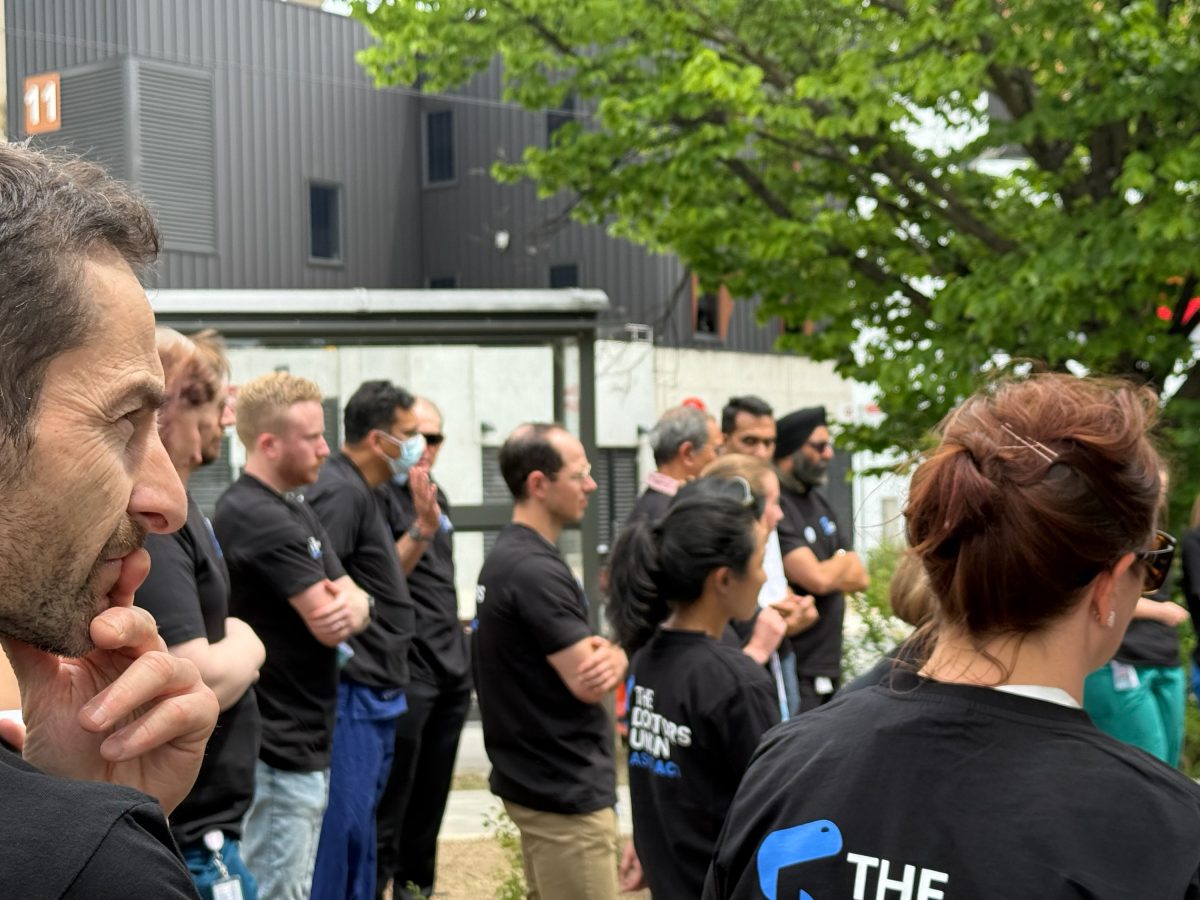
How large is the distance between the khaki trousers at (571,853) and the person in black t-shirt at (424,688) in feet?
4.73

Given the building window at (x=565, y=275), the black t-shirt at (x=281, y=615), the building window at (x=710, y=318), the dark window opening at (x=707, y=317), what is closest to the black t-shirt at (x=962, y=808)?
the black t-shirt at (x=281, y=615)

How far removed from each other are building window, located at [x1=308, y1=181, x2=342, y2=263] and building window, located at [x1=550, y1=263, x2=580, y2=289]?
3977mm

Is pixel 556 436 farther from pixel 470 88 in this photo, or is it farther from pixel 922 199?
pixel 470 88

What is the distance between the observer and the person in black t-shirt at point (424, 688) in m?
6.47

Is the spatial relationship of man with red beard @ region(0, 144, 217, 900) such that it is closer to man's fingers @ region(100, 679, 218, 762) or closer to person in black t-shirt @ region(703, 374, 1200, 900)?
man's fingers @ region(100, 679, 218, 762)

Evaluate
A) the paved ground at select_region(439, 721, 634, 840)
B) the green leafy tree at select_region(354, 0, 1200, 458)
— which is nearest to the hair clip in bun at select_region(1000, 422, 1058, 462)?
the paved ground at select_region(439, 721, 634, 840)

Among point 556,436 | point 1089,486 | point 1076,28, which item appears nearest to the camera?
point 1089,486

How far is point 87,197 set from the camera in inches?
52.1

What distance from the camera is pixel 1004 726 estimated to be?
2020 millimetres

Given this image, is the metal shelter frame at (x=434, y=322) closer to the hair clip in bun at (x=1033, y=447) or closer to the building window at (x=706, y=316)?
the hair clip in bun at (x=1033, y=447)

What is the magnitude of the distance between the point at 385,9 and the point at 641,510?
5116 mm

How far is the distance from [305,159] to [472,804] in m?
14.4

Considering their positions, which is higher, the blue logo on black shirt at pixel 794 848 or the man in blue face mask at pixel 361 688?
the blue logo on black shirt at pixel 794 848

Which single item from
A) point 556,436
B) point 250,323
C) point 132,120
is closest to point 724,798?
point 556,436
